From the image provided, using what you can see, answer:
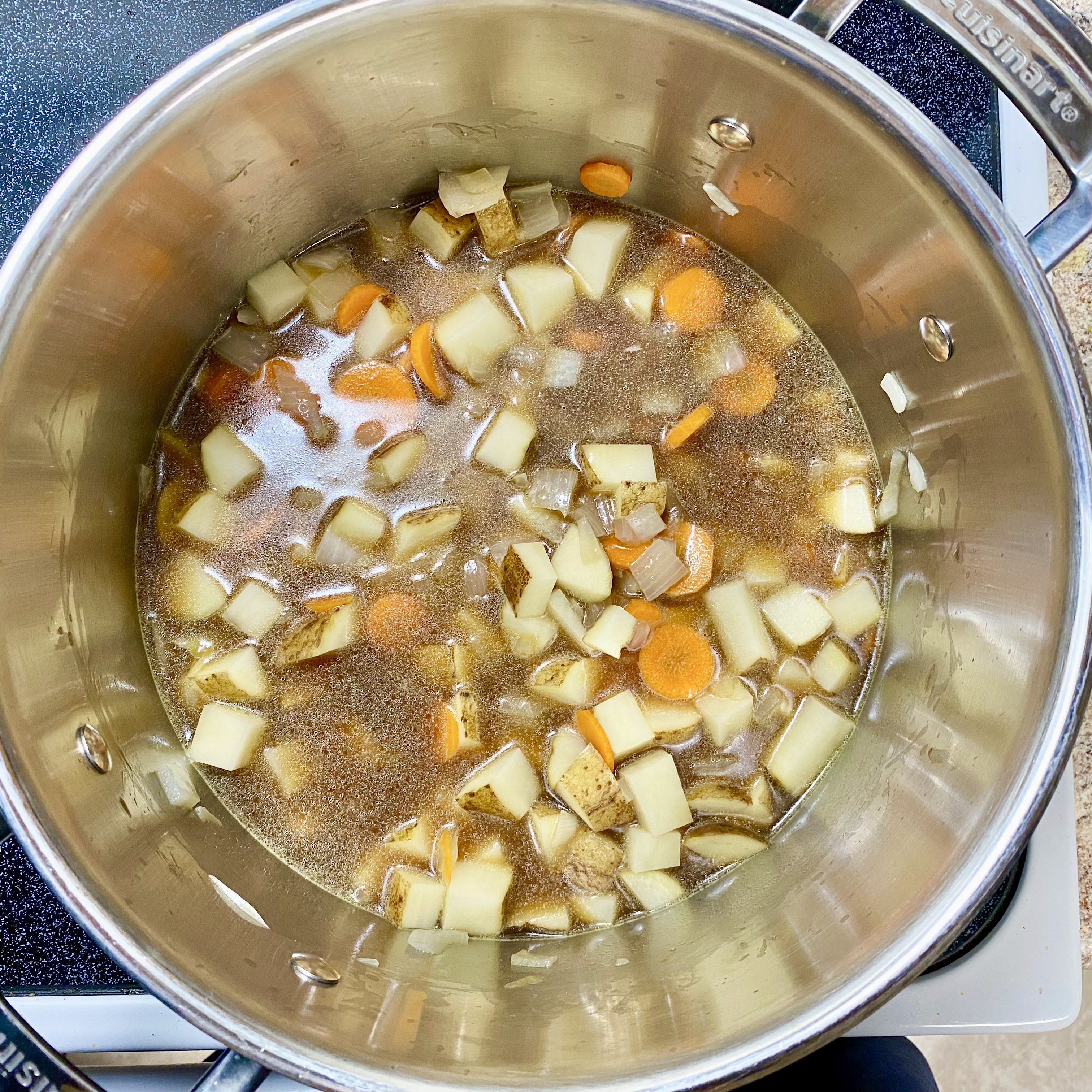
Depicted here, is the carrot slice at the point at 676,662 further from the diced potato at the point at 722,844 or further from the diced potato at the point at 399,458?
the diced potato at the point at 399,458

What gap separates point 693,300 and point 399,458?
0.64 m

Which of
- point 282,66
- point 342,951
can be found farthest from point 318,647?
point 282,66

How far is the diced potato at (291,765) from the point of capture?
1677 millimetres

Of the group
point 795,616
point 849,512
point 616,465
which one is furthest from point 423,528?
point 849,512

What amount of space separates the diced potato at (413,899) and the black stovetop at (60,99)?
47 cm

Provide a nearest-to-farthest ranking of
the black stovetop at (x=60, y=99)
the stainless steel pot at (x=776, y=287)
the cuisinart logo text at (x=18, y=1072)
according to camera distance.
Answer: the cuisinart logo text at (x=18, y=1072), the stainless steel pot at (x=776, y=287), the black stovetop at (x=60, y=99)

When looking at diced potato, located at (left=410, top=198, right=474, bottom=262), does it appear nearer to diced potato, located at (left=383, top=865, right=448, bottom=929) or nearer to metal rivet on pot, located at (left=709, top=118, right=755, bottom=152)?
metal rivet on pot, located at (left=709, top=118, right=755, bottom=152)

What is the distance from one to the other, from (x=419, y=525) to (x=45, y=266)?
71 cm

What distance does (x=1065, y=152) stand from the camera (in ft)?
3.91

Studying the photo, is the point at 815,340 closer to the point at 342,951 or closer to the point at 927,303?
the point at 927,303

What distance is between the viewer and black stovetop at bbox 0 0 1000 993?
1601mm

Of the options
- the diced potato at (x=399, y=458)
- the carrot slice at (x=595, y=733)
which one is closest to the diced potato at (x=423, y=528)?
the diced potato at (x=399, y=458)

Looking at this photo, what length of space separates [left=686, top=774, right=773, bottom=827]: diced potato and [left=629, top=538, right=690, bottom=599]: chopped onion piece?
0.36 m

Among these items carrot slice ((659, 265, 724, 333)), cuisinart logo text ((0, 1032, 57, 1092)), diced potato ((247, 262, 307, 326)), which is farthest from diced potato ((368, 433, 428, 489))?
cuisinart logo text ((0, 1032, 57, 1092))
